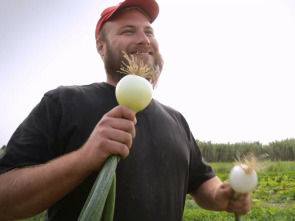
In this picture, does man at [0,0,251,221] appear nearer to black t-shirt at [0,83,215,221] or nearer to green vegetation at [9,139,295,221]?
black t-shirt at [0,83,215,221]

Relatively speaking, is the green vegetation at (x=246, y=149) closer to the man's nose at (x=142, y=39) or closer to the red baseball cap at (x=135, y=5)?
the red baseball cap at (x=135, y=5)

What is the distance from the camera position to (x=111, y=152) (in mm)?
1000

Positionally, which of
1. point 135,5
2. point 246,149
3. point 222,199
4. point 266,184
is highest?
point 135,5

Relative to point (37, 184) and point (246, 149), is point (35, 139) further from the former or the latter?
point (246, 149)

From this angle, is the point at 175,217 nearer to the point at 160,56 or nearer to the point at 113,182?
the point at 113,182

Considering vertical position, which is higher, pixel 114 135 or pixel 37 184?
pixel 114 135

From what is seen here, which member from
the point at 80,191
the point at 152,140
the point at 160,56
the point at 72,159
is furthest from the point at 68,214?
the point at 160,56

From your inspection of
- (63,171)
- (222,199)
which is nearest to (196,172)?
(222,199)

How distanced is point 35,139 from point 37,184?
243 millimetres

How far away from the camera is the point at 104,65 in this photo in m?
2.01

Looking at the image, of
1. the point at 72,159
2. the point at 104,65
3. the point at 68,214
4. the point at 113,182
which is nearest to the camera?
the point at 113,182

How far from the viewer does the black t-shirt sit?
138 cm

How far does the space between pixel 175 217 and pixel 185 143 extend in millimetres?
427

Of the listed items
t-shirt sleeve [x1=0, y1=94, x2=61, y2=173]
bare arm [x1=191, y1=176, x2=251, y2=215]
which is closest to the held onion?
bare arm [x1=191, y1=176, x2=251, y2=215]
